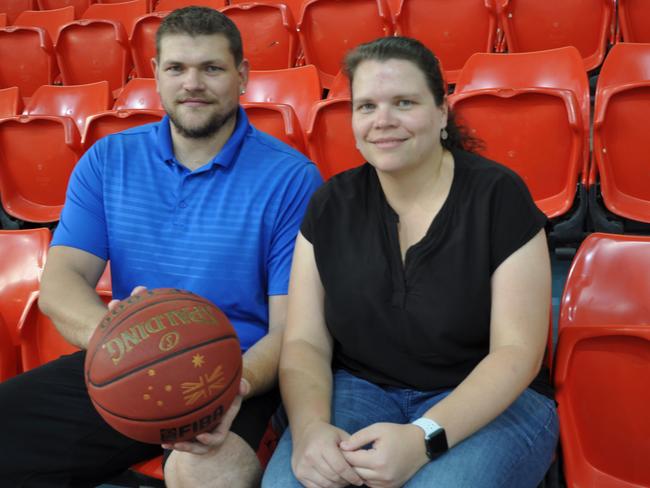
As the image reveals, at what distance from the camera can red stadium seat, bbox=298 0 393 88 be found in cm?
383

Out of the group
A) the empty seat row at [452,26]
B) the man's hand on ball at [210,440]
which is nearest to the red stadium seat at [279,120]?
the empty seat row at [452,26]

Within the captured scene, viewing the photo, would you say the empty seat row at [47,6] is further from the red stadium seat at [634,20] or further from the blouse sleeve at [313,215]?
the blouse sleeve at [313,215]

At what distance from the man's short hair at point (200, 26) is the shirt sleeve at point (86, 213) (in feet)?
1.08

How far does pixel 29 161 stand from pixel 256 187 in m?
1.80

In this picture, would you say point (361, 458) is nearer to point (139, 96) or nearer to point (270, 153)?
point (270, 153)

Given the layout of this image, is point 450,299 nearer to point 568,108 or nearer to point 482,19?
point 568,108

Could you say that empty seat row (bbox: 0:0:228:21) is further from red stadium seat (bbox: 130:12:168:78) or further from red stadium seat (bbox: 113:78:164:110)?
red stadium seat (bbox: 113:78:164:110)

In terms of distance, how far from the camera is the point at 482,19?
3.69 m

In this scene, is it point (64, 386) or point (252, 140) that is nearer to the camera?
point (64, 386)

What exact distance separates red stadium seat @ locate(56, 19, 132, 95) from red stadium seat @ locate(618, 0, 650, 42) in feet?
9.38

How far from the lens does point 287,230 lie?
5.56 feet

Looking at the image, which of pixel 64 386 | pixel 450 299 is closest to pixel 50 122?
pixel 64 386

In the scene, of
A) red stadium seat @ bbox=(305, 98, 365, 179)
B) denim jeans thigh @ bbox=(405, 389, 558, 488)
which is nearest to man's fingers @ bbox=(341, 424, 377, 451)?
denim jeans thigh @ bbox=(405, 389, 558, 488)

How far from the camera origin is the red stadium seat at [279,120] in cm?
273
